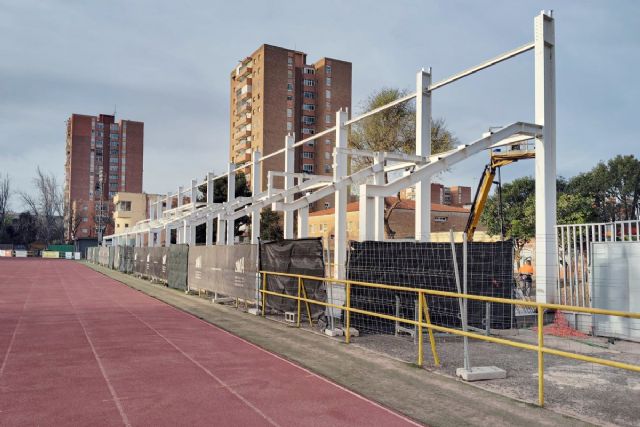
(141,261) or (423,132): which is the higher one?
(423,132)

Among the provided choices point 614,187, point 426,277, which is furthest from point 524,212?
point 426,277

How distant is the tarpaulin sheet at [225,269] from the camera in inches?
633

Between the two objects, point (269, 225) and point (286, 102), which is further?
point (286, 102)

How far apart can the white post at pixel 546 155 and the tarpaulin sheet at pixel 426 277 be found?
9.43 feet

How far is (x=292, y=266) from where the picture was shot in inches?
534

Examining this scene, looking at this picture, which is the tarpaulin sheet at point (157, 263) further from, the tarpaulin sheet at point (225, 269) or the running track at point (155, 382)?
the running track at point (155, 382)

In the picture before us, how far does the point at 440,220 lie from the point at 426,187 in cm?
4074

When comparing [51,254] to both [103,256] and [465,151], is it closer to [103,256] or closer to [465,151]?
[103,256]

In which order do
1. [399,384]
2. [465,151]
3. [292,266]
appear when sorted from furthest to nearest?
[465,151] → [292,266] → [399,384]

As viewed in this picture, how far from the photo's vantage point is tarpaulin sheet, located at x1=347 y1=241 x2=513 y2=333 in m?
10.8

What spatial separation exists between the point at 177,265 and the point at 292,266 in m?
12.7

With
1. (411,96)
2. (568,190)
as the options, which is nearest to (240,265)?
(411,96)

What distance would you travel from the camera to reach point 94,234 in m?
127

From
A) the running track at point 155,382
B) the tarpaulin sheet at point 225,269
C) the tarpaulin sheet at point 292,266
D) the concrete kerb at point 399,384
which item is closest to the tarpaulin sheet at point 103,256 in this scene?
the tarpaulin sheet at point 225,269
